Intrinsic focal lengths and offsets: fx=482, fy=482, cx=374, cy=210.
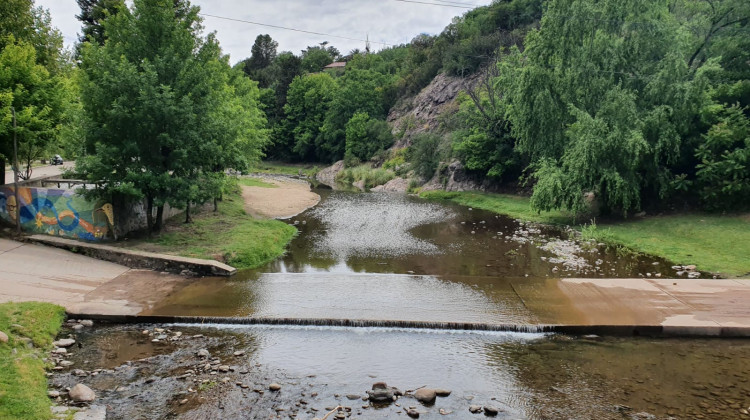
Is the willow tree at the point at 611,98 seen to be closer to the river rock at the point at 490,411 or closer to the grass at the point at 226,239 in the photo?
the grass at the point at 226,239

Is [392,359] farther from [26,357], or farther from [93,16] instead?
[93,16]

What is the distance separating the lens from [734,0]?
85.2 feet

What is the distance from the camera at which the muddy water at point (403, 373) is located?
29.9 feet

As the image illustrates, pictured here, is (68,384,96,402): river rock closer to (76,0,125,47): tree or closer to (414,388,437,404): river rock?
(414,388,437,404): river rock

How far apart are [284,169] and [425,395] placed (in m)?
69.4

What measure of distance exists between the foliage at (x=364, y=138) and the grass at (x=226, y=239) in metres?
39.5

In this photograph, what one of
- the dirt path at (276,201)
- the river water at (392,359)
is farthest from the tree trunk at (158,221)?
the dirt path at (276,201)

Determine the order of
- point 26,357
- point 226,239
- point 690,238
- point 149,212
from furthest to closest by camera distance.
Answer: point 690,238 → point 226,239 → point 149,212 → point 26,357

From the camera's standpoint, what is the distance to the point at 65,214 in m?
18.8

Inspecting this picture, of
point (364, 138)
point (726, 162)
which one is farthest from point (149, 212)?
point (364, 138)

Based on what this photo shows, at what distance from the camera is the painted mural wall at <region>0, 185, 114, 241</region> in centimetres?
Result: 1873

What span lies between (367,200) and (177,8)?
76.5 ft

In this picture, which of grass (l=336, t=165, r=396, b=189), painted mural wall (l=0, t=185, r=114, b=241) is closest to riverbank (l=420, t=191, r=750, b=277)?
painted mural wall (l=0, t=185, r=114, b=241)

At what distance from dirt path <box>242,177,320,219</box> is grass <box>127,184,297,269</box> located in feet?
14.3
